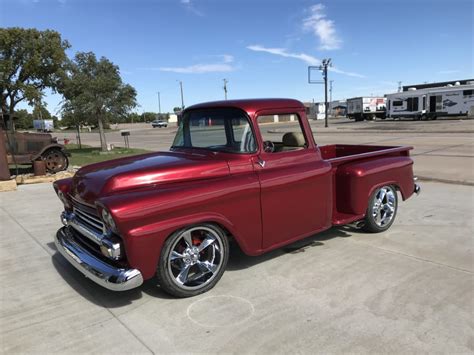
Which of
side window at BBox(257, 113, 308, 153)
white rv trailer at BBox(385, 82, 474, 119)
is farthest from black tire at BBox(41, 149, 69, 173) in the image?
white rv trailer at BBox(385, 82, 474, 119)

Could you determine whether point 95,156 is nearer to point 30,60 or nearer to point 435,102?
point 30,60

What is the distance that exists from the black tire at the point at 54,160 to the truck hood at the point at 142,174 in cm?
923

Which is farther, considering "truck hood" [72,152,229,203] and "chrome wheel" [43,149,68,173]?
"chrome wheel" [43,149,68,173]

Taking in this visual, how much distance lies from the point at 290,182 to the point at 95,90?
54.8ft

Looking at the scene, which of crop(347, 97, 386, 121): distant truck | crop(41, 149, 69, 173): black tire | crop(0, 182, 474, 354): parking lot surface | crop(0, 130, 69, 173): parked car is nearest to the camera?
crop(0, 182, 474, 354): parking lot surface

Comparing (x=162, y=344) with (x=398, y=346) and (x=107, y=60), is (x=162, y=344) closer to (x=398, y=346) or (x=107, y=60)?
(x=398, y=346)

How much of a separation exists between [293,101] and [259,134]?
2.50ft

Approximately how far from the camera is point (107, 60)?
1945 cm

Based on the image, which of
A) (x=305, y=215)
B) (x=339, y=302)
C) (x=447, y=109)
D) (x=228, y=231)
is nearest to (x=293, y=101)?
(x=305, y=215)

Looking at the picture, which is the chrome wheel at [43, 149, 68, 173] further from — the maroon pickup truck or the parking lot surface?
the maroon pickup truck

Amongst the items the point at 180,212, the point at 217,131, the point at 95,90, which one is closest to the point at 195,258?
the point at 180,212

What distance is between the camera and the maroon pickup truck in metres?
3.28

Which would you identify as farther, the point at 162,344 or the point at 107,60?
the point at 107,60

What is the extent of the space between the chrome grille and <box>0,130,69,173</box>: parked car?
896cm
